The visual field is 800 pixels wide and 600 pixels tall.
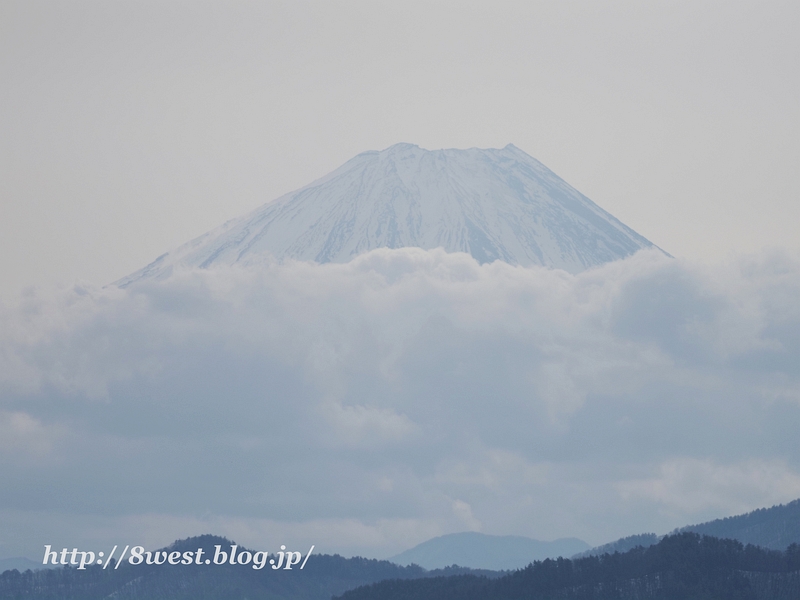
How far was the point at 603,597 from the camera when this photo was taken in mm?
188625

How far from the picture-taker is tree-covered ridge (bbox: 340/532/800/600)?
183750 mm

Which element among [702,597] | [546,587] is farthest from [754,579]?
[546,587]

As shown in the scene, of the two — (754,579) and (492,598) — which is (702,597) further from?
(492,598)

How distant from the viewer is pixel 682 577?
187 meters

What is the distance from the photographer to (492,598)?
196625 millimetres

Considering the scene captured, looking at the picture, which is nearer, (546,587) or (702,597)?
(702,597)

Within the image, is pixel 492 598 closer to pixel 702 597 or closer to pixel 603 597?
pixel 603 597

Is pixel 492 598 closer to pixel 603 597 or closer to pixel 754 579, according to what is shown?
pixel 603 597

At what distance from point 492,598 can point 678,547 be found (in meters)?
29.0

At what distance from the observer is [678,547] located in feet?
636

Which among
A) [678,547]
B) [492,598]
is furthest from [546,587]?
[678,547]

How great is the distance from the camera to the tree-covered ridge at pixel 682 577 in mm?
183750

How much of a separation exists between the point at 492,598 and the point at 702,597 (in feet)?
106

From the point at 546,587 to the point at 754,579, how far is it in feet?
99.9
